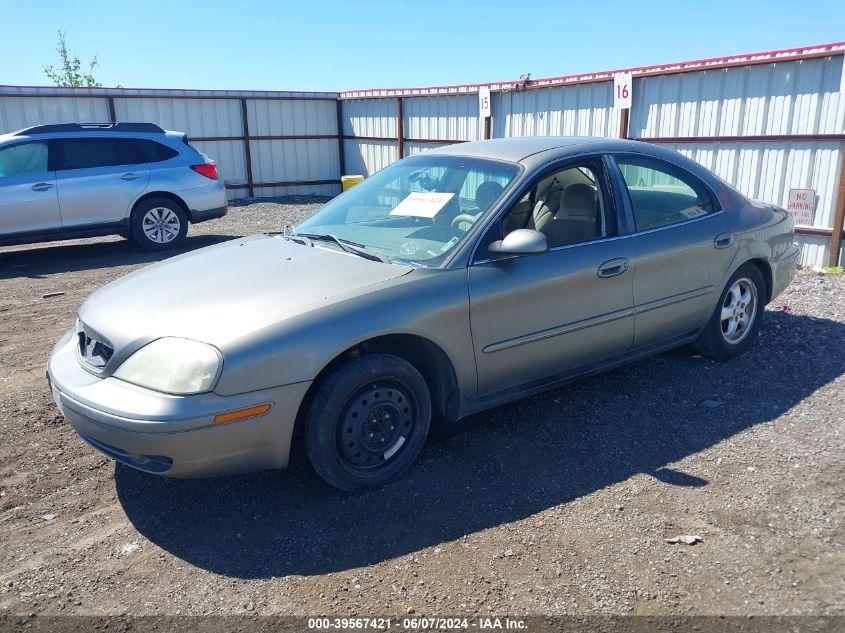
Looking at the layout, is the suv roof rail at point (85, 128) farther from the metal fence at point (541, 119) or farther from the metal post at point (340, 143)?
the metal post at point (340, 143)

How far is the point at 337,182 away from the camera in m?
19.6

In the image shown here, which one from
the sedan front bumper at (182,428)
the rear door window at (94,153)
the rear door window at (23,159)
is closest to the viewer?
the sedan front bumper at (182,428)

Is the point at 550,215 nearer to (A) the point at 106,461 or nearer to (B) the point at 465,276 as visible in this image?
(B) the point at 465,276

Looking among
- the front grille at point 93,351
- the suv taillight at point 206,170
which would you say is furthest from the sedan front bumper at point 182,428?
the suv taillight at point 206,170

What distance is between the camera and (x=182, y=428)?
308 centimetres

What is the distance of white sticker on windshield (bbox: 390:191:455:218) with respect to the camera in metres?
4.26

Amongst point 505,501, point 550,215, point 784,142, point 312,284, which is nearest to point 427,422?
point 505,501

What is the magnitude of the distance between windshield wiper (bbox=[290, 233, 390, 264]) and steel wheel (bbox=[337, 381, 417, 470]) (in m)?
0.71

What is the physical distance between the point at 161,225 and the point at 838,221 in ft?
30.3

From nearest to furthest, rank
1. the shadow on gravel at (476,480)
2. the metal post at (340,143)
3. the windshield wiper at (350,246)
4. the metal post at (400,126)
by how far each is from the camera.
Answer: the shadow on gravel at (476,480) < the windshield wiper at (350,246) < the metal post at (400,126) < the metal post at (340,143)

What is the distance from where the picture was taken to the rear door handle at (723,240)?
496 cm

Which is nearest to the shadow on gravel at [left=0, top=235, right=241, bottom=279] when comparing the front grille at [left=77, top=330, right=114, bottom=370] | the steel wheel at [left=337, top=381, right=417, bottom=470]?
the front grille at [left=77, top=330, right=114, bottom=370]

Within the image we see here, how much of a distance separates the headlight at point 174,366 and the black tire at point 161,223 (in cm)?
798

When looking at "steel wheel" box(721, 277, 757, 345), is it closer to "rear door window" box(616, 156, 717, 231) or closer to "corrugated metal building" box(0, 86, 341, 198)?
"rear door window" box(616, 156, 717, 231)
